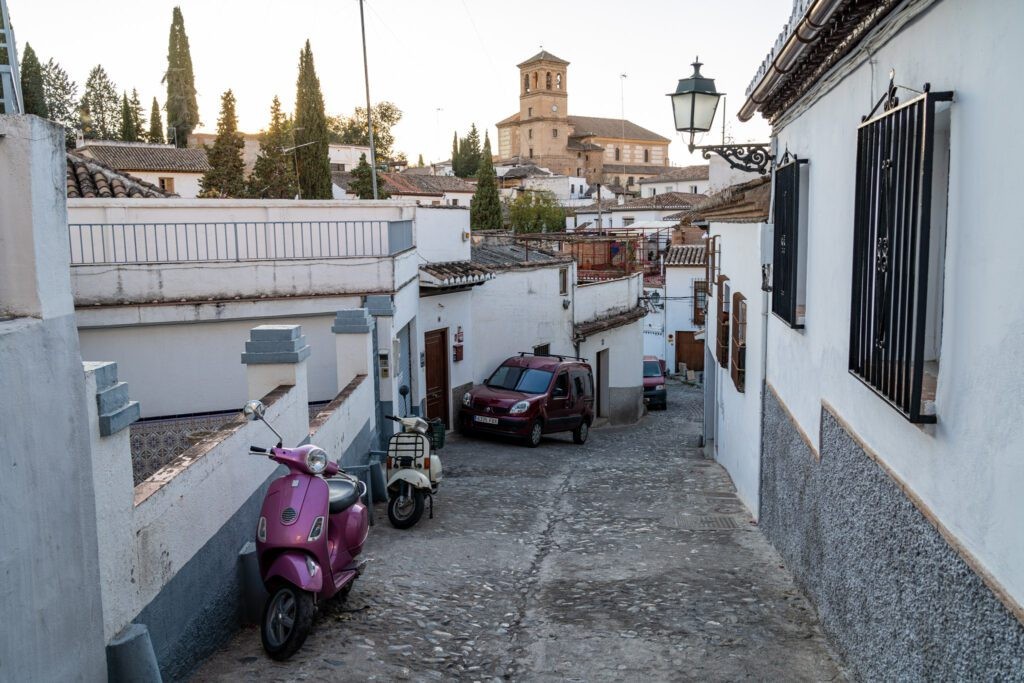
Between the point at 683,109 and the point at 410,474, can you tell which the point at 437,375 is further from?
the point at 683,109

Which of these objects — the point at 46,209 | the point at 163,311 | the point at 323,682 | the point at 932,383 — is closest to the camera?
the point at 46,209

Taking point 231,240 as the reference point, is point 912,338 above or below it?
below

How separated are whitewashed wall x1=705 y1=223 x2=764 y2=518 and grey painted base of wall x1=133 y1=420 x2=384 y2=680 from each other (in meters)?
5.67

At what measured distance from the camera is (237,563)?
245 inches

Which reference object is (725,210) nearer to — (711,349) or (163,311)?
(711,349)

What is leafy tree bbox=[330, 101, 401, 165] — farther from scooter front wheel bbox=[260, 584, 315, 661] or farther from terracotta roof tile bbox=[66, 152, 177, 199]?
scooter front wheel bbox=[260, 584, 315, 661]

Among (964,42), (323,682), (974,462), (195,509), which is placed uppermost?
(964,42)

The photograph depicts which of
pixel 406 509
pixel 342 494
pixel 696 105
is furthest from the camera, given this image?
pixel 696 105

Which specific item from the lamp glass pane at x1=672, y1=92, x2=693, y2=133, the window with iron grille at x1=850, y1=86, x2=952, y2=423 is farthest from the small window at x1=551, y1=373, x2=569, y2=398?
the window with iron grille at x1=850, y1=86, x2=952, y2=423

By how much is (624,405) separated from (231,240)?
15.5m

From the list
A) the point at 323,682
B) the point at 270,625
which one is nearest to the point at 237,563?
the point at 270,625

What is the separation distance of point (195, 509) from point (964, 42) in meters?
4.67

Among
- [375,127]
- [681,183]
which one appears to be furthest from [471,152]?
[681,183]

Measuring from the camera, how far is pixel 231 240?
13.9 meters
